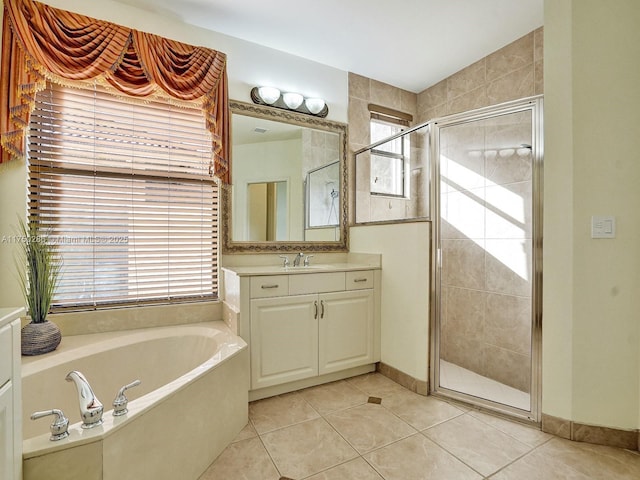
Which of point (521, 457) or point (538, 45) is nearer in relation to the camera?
point (521, 457)

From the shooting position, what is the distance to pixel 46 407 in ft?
4.97

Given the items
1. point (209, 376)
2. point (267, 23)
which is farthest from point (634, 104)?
point (209, 376)

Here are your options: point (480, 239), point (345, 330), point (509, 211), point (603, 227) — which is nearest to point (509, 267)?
point (480, 239)

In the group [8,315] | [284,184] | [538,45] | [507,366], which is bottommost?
[507,366]

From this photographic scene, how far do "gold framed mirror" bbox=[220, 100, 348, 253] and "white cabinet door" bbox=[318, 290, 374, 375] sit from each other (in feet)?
1.93

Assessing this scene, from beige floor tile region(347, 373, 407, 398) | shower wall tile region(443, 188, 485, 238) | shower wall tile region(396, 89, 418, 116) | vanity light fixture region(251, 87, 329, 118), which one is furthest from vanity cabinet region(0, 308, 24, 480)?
shower wall tile region(396, 89, 418, 116)

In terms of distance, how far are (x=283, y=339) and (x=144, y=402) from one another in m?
1.03

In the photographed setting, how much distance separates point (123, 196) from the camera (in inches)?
84.0

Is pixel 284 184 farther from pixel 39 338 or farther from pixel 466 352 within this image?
pixel 466 352

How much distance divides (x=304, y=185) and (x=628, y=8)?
211 cm

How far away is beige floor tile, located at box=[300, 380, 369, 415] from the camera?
2.01 m

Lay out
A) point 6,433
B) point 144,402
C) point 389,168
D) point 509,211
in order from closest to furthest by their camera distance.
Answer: point 6,433 < point 144,402 < point 509,211 < point 389,168

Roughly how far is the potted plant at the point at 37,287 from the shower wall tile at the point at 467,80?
3.38m

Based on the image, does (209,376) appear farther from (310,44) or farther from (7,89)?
(310,44)
